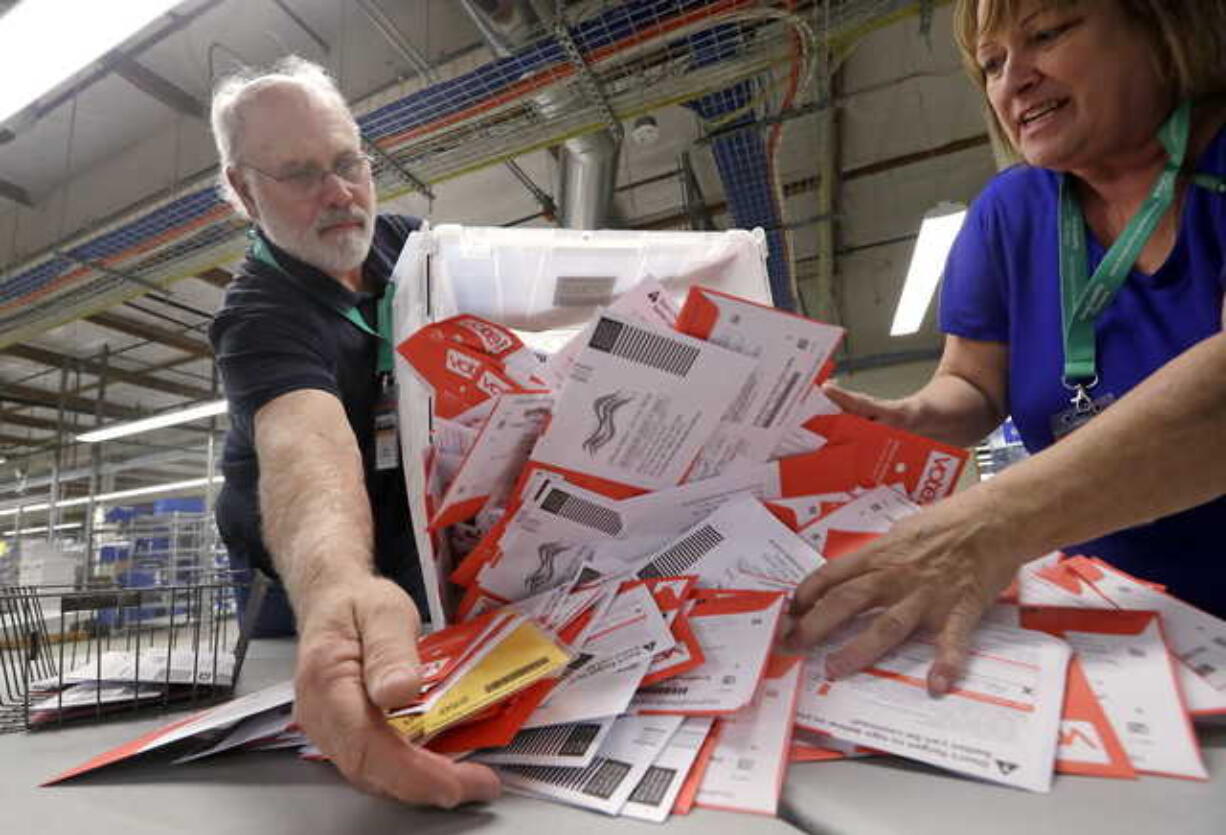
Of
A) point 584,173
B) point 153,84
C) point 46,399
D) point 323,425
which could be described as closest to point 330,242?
point 323,425

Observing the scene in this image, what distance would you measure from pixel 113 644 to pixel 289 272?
1.97ft

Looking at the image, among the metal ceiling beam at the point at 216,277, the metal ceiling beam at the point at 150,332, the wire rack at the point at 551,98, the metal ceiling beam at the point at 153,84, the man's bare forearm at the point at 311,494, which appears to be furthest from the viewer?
the metal ceiling beam at the point at 150,332

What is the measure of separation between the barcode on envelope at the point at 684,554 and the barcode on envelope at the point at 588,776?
0.21 m

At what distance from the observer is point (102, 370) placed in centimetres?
704

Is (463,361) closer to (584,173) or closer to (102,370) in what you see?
(584,173)

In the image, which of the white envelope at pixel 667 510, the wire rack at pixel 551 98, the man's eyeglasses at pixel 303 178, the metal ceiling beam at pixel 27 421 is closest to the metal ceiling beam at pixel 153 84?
the wire rack at pixel 551 98

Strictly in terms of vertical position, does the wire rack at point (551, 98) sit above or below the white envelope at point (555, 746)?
above

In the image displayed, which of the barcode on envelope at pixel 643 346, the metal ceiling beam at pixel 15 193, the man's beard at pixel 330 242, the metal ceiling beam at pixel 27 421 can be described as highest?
the metal ceiling beam at pixel 15 193

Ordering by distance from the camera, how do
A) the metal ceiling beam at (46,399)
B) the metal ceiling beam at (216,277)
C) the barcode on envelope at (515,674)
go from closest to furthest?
the barcode on envelope at (515,674) → the metal ceiling beam at (216,277) → the metal ceiling beam at (46,399)

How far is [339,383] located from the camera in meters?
0.97

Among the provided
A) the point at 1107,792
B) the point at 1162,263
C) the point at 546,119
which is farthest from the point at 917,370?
the point at 1107,792

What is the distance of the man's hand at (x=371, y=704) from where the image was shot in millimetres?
379

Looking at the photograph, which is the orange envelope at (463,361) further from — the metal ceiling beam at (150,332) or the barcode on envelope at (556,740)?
the metal ceiling beam at (150,332)

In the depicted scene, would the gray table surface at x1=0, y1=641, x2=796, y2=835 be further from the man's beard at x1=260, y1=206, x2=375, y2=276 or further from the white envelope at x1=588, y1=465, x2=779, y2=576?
the man's beard at x1=260, y1=206, x2=375, y2=276
